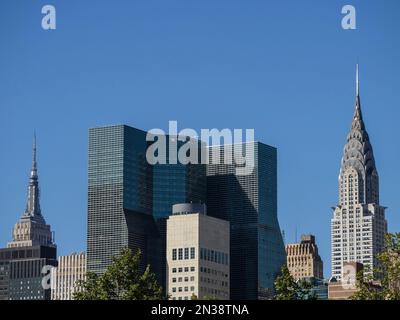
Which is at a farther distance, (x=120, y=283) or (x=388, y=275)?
(x=120, y=283)

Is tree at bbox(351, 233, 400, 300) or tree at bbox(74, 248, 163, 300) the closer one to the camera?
tree at bbox(351, 233, 400, 300)

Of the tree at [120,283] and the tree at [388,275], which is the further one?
the tree at [120,283]
